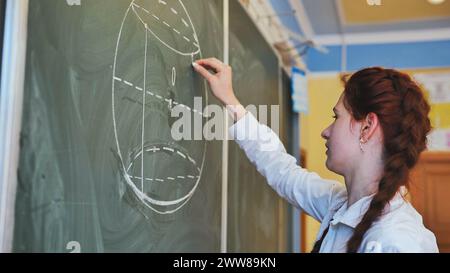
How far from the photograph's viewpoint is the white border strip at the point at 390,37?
3.55 meters

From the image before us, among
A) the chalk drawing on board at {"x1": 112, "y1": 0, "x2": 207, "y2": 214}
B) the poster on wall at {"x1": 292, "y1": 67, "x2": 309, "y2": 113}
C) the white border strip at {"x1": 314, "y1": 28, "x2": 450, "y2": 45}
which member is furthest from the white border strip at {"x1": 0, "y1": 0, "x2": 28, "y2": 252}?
the white border strip at {"x1": 314, "y1": 28, "x2": 450, "y2": 45}

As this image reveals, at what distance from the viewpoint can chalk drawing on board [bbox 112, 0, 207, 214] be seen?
0.91m

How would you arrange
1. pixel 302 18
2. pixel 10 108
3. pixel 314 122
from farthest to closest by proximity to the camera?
pixel 314 122, pixel 302 18, pixel 10 108

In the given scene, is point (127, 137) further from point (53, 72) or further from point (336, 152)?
point (336, 152)

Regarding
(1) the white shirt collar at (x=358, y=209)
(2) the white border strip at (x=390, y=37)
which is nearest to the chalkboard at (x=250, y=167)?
(1) the white shirt collar at (x=358, y=209)

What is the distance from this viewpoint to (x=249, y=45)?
1.83 metres

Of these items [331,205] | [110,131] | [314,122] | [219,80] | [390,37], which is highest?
[390,37]

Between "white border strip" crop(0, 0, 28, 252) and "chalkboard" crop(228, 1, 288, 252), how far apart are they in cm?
94

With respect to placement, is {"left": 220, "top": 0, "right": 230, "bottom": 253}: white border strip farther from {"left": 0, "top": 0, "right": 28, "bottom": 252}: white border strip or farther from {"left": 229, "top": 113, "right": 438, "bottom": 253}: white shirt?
{"left": 0, "top": 0, "right": 28, "bottom": 252}: white border strip

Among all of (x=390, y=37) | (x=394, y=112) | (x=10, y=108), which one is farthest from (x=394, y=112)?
(x=390, y=37)

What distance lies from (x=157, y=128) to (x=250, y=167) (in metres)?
0.85

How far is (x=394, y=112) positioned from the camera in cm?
92

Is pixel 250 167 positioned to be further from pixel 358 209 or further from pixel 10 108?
pixel 10 108

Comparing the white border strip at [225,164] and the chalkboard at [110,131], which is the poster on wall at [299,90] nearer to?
the white border strip at [225,164]
